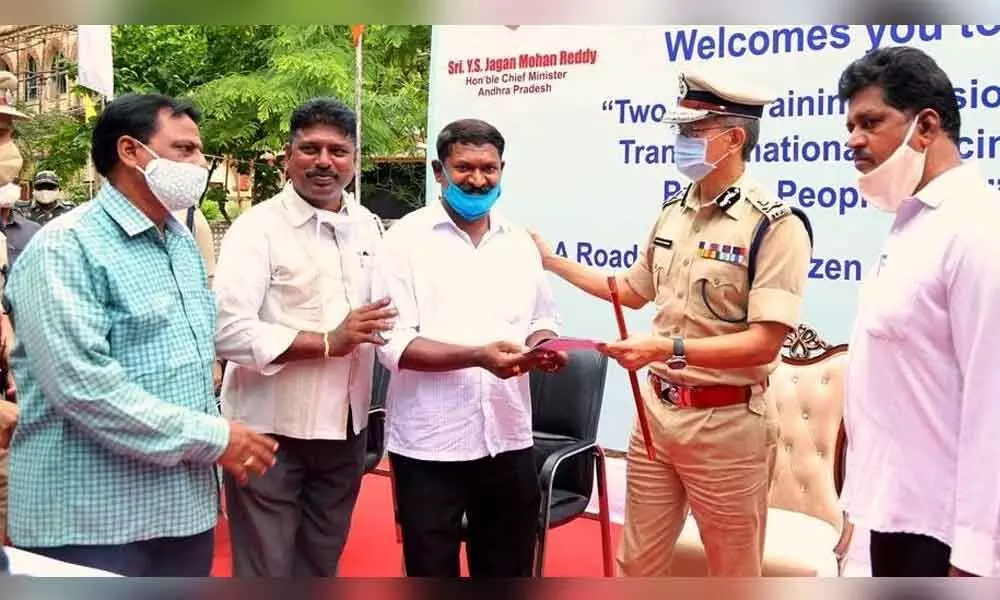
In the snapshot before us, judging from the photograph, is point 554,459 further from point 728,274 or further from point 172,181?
point 172,181

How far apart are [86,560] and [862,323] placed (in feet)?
4.02

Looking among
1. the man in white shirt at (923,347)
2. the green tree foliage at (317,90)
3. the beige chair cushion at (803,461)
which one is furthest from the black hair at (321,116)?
the green tree foliage at (317,90)

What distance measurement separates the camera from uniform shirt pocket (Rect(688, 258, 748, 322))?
198 centimetres

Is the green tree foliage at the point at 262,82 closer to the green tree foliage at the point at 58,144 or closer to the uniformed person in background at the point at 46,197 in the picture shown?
the green tree foliage at the point at 58,144

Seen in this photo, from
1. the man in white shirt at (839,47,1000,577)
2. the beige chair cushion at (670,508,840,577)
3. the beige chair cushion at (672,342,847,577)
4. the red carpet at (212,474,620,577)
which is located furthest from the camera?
the red carpet at (212,474,620,577)

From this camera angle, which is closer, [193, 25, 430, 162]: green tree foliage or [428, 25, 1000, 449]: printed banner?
[428, 25, 1000, 449]: printed banner

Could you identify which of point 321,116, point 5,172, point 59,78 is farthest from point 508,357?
point 59,78

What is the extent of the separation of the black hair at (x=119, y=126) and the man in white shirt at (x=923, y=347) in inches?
46.5

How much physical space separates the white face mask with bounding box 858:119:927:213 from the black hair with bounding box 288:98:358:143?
3.81 feet

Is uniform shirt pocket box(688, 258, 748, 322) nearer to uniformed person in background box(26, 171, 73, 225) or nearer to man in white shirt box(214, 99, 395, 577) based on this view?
man in white shirt box(214, 99, 395, 577)

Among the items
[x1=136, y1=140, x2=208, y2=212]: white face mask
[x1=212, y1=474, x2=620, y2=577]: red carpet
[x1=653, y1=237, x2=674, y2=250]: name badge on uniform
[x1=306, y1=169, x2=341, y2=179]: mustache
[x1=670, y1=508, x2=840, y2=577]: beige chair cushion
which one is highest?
[x1=306, y1=169, x2=341, y2=179]: mustache

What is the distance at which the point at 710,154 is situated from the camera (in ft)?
6.72

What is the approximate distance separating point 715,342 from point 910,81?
71 cm

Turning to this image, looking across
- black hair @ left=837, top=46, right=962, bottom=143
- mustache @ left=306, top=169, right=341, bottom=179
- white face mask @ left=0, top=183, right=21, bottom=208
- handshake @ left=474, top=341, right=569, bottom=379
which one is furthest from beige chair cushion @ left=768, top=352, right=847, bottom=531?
white face mask @ left=0, top=183, right=21, bottom=208
